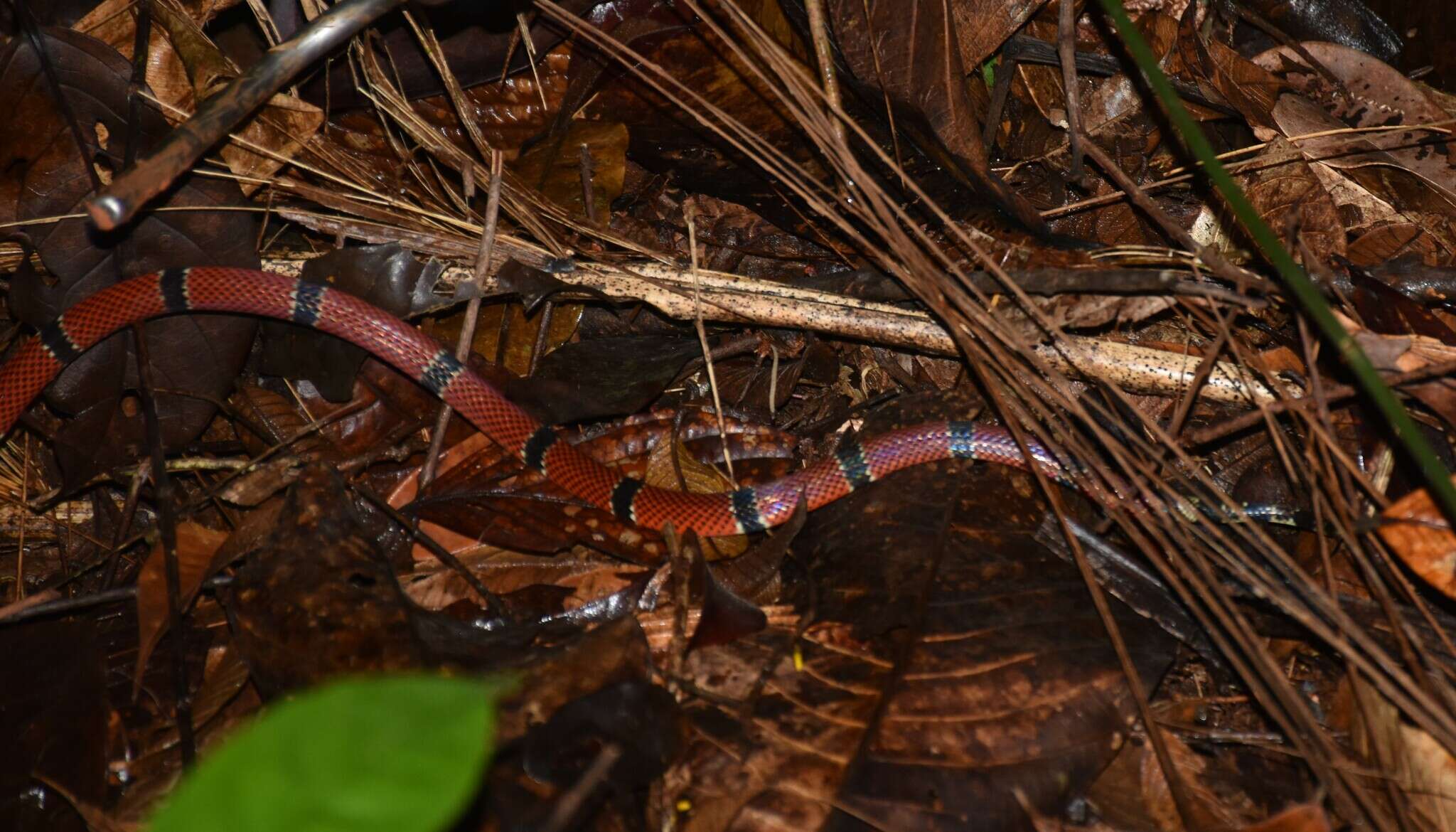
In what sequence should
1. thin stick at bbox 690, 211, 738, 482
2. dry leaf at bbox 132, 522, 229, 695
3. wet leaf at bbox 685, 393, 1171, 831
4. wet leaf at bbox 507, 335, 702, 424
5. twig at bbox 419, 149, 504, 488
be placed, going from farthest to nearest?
wet leaf at bbox 507, 335, 702, 424
thin stick at bbox 690, 211, 738, 482
twig at bbox 419, 149, 504, 488
dry leaf at bbox 132, 522, 229, 695
wet leaf at bbox 685, 393, 1171, 831

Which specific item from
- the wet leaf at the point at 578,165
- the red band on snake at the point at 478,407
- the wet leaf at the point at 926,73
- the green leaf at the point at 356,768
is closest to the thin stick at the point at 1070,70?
the wet leaf at the point at 926,73

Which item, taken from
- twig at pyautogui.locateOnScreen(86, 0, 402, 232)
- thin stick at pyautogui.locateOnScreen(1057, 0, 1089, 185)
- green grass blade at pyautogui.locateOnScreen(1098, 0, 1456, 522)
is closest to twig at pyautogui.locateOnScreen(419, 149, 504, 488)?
twig at pyautogui.locateOnScreen(86, 0, 402, 232)

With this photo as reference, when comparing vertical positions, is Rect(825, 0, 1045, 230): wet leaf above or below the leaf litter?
above

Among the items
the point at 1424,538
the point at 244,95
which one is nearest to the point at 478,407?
the point at 244,95

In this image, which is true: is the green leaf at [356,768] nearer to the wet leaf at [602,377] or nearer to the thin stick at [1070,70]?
the wet leaf at [602,377]

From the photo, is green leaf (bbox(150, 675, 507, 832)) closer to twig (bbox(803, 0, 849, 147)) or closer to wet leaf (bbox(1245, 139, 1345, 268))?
twig (bbox(803, 0, 849, 147))

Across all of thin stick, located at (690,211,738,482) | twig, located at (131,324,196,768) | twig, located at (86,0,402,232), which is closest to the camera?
twig, located at (131,324,196,768)

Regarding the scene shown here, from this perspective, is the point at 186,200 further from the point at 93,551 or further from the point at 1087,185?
the point at 1087,185

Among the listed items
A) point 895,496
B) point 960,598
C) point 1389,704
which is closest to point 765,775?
point 960,598
